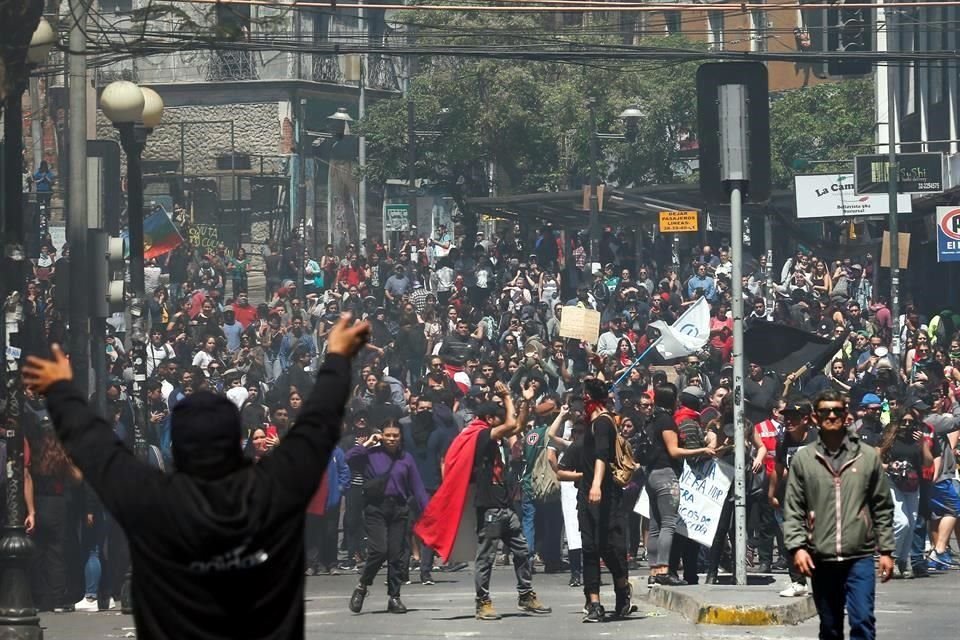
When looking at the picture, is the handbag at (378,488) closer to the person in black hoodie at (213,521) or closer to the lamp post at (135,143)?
the lamp post at (135,143)

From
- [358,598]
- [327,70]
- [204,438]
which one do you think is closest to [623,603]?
[358,598]

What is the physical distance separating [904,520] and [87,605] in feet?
21.5

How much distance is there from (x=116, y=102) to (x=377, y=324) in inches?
471

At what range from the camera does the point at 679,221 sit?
3550cm

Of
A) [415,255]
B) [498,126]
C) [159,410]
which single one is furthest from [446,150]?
[159,410]

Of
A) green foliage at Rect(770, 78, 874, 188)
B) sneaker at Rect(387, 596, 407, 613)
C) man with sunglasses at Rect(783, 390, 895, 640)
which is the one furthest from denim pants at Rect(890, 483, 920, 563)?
green foliage at Rect(770, 78, 874, 188)

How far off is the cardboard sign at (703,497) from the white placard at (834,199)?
19788 mm

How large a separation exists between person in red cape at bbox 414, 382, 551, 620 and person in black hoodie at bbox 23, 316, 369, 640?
344 inches

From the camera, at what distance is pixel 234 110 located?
6272 centimetres

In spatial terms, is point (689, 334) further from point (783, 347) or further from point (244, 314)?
point (244, 314)

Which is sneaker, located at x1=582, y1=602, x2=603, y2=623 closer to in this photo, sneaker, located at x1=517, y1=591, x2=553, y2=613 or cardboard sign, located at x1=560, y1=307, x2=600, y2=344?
sneaker, located at x1=517, y1=591, x2=553, y2=613

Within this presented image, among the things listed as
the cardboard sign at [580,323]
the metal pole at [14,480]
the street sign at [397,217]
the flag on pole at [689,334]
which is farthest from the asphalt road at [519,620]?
the street sign at [397,217]

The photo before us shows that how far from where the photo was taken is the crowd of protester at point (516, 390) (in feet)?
48.4

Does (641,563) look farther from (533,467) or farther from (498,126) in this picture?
(498,126)
